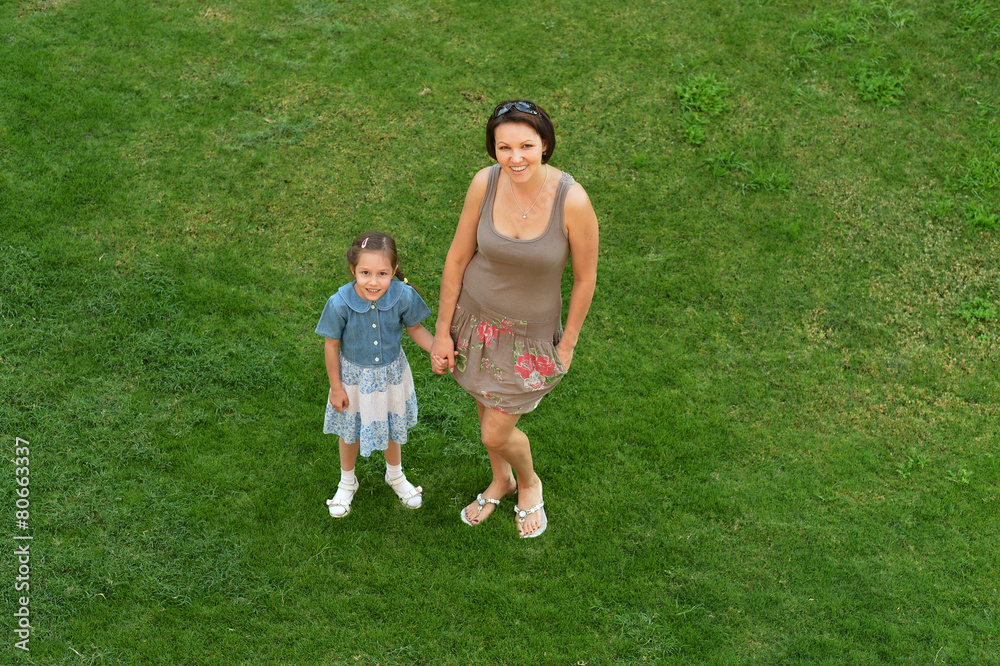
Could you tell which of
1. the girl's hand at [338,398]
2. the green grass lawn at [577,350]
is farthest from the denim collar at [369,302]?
the green grass lawn at [577,350]

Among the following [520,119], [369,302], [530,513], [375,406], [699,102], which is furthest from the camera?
[699,102]

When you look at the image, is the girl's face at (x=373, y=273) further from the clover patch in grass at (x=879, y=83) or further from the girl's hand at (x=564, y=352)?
the clover patch in grass at (x=879, y=83)

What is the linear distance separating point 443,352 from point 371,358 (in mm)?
333

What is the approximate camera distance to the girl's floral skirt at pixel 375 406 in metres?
4.13

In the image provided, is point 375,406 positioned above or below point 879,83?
below

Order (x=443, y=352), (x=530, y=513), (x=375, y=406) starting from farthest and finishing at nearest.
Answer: (x=530, y=513)
(x=375, y=406)
(x=443, y=352)

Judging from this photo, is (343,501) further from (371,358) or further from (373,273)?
(373,273)

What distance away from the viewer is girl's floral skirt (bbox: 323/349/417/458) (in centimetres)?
413

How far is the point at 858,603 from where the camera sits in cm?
421

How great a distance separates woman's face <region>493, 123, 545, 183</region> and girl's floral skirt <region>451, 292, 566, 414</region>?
2.15 feet

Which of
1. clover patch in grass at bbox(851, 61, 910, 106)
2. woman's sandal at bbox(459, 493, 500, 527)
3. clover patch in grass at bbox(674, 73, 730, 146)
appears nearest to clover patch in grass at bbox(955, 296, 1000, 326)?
clover patch in grass at bbox(851, 61, 910, 106)

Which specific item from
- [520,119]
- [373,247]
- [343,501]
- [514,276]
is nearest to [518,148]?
[520,119]

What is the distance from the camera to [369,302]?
3.92 meters

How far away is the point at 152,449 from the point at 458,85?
3.63 meters
